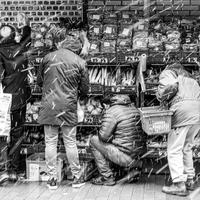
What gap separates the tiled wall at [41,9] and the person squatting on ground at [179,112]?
254cm

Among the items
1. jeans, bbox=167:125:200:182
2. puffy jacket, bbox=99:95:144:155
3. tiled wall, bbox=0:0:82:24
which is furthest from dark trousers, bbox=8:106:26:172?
jeans, bbox=167:125:200:182

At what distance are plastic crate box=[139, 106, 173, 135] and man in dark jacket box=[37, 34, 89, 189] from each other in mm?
1032

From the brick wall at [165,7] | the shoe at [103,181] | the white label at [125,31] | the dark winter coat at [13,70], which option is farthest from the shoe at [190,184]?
the brick wall at [165,7]

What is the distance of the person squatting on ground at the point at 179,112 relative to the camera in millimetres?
7090

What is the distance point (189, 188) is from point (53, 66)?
2.57 meters

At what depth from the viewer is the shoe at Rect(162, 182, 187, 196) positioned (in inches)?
281

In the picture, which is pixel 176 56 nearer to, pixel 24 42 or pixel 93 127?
pixel 93 127

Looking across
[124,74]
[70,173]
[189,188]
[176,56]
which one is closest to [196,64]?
[176,56]

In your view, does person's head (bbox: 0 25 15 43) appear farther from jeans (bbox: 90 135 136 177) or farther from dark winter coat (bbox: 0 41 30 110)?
jeans (bbox: 90 135 136 177)

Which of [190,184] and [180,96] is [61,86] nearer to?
[180,96]

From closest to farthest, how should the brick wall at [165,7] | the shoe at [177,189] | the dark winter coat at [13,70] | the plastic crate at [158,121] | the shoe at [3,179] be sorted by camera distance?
the plastic crate at [158,121] → the shoe at [177,189] → the shoe at [3,179] → the dark winter coat at [13,70] → the brick wall at [165,7]

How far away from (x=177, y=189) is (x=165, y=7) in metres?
3.24

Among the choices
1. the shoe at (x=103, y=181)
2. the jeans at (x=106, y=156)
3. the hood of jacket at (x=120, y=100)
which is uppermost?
the hood of jacket at (x=120, y=100)

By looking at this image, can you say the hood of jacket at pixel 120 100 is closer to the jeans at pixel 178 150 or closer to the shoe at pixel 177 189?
the jeans at pixel 178 150
